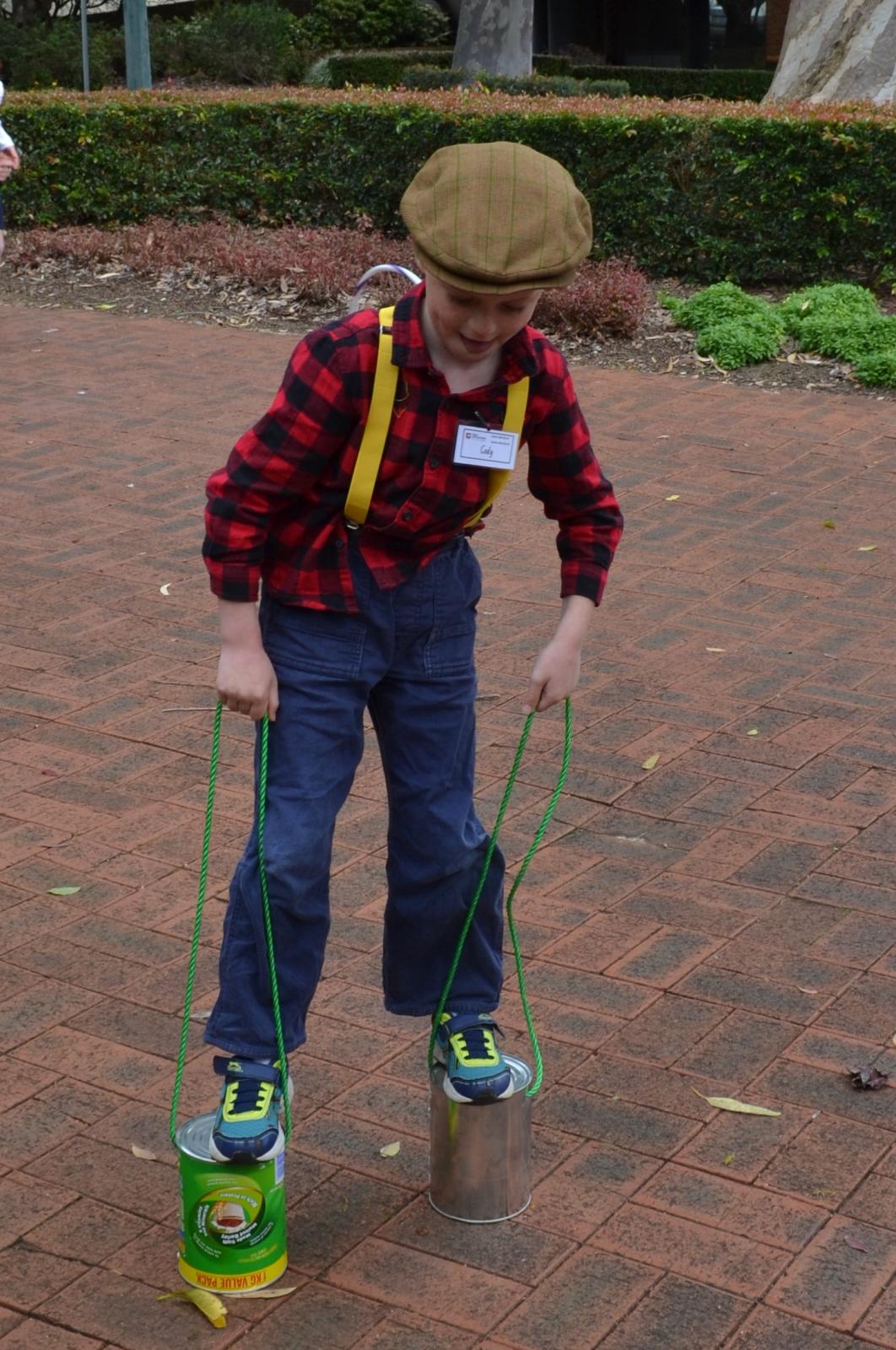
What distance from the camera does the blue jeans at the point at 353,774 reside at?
8.87 ft

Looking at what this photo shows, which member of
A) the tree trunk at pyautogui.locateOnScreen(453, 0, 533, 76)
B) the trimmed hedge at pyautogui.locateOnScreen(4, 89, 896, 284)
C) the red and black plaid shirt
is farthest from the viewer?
the tree trunk at pyautogui.locateOnScreen(453, 0, 533, 76)

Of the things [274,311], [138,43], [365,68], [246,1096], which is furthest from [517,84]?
[246,1096]

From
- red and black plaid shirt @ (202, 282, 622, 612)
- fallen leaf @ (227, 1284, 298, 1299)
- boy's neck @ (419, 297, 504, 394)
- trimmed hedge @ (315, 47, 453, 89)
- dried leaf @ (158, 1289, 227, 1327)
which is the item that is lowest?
fallen leaf @ (227, 1284, 298, 1299)

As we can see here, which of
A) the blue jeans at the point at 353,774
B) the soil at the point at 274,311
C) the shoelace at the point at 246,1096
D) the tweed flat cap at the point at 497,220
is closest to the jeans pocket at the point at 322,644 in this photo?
the blue jeans at the point at 353,774

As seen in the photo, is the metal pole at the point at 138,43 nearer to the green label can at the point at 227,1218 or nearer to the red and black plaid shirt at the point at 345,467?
the red and black plaid shirt at the point at 345,467

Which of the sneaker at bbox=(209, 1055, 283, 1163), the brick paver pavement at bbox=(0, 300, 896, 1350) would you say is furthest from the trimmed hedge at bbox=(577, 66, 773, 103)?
the sneaker at bbox=(209, 1055, 283, 1163)

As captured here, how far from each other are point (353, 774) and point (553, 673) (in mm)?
364

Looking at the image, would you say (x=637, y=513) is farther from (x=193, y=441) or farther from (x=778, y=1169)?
(x=778, y=1169)

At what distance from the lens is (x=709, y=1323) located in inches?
105

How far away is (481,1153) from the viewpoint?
9.37 feet

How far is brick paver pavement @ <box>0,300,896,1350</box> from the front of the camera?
2.74 metres

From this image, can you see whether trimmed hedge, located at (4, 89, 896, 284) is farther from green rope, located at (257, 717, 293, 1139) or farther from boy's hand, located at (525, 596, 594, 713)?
green rope, located at (257, 717, 293, 1139)

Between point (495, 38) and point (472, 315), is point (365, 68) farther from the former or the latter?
point (472, 315)

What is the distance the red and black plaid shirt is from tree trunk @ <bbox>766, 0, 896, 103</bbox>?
43.2 feet
